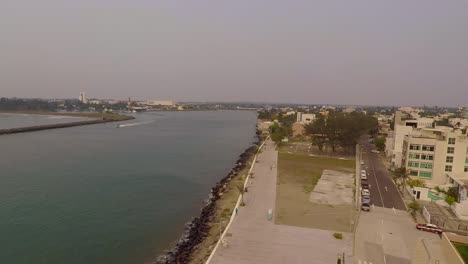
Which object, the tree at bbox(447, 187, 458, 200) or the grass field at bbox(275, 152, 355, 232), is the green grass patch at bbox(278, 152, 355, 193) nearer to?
the grass field at bbox(275, 152, 355, 232)

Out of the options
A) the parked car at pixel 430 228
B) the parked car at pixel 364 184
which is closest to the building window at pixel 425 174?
the parked car at pixel 364 184

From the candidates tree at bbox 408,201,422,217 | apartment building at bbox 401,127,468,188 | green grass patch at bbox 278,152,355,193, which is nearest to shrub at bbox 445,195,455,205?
tree at bbox 408,201,422,217

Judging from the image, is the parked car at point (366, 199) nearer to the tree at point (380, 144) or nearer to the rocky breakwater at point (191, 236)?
the rocky breakwater at point (191, 236)

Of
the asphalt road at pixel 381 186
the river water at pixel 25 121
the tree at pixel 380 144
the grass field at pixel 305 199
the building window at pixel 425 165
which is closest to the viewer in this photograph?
the grass field at pixel 305 199

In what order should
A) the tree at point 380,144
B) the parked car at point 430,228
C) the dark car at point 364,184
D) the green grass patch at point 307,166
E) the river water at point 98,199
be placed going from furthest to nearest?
the tree at point 380,144
the green grass patch at point 307,166
the dark car at point 364,184
the river water at point 98,199
the parked car at point 430,228

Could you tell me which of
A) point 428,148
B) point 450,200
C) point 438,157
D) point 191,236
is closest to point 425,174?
point 438,157

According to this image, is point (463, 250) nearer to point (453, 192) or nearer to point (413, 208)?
point (413, 208)

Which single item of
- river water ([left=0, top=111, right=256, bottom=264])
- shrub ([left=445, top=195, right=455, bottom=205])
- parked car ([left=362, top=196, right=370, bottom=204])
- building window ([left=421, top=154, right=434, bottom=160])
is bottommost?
river water ([left=0, top=111, right=256, bottom=264])
